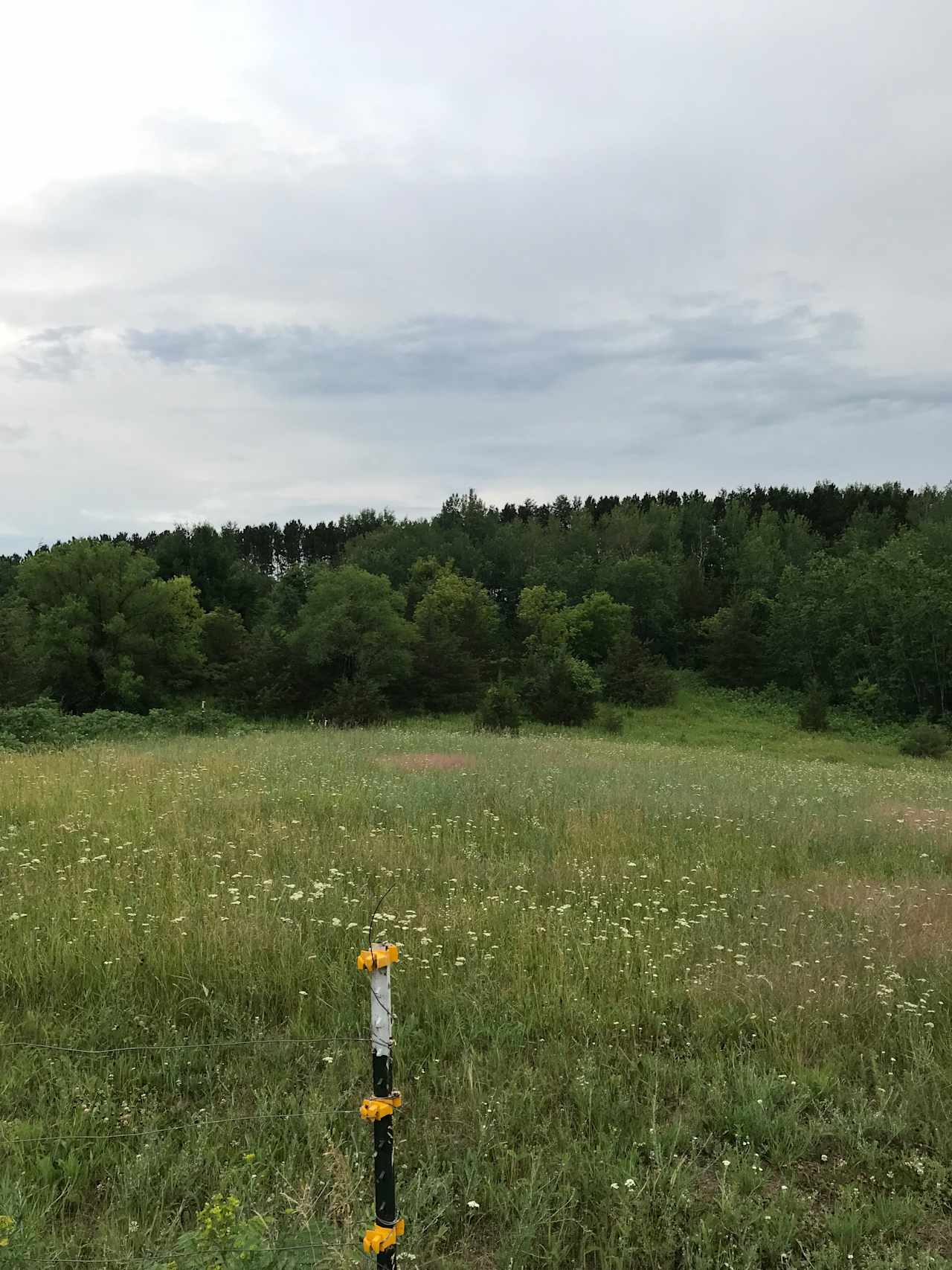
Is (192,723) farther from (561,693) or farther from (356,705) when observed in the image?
(561,693)

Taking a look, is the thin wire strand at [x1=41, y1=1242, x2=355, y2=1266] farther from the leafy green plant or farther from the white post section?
the white post section

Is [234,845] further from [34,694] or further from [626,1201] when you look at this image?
[34,694]

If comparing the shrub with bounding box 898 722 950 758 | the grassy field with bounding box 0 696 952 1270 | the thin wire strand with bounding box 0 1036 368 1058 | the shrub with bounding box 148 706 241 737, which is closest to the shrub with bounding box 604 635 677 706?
the shrub with bounding box 898 722 950 758

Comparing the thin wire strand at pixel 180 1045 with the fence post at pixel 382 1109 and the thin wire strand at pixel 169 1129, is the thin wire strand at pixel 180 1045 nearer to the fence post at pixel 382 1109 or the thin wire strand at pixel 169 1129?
the thin wire strand at pixel 169 1129

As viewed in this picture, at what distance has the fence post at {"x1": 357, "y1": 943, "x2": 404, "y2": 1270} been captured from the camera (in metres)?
2.65

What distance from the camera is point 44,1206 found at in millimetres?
3266

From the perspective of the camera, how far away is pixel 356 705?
40.9m

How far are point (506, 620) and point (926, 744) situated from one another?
44.5m

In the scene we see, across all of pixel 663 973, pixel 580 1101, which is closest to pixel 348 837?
pixel 663 973

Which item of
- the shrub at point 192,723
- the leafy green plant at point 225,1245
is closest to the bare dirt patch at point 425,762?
the shrub at point 192,723

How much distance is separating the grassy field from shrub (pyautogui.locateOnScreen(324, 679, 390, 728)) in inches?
1249

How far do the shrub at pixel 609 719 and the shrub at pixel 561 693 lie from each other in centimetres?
66

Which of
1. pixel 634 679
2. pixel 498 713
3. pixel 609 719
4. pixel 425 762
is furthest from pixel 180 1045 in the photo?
pixel 634 679

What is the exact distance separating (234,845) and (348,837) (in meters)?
1.25
